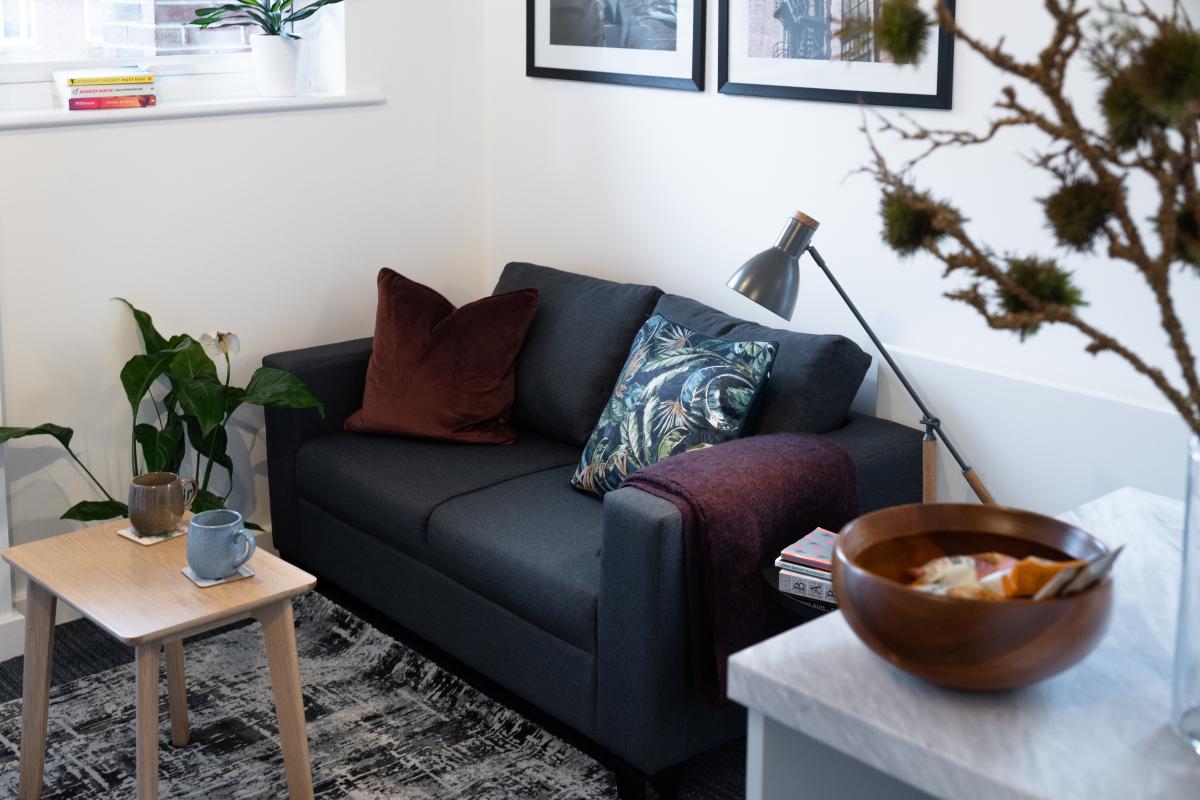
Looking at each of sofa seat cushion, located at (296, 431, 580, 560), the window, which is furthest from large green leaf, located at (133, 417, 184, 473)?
the window

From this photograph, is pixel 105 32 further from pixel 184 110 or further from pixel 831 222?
pixel 831 222

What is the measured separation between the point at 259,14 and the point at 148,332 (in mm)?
992

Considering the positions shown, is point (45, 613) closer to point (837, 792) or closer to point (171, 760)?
point (171, 760)

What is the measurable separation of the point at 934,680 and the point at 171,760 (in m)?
2.04

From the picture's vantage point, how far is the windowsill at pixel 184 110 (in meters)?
3.18

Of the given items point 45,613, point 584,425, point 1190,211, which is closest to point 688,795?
point 584,425

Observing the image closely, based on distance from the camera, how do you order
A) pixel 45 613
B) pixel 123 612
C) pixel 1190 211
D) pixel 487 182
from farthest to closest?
pixel 487 182 < pixel 45 613 < pixel 123 612 < pixel 1190 211

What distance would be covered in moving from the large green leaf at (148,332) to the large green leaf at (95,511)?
1.31 feet

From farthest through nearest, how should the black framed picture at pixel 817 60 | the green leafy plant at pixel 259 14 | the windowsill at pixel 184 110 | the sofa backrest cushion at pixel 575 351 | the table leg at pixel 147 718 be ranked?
1. the green leafy plant at pixel 259 14
2. the sofa backrest cushion at pixel 575 351
3. the windowsill at pixel 184 110
4. the black framed picture at pixel 817 60
5. the table leg at pixel 147 718

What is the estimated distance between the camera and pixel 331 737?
2859 mm

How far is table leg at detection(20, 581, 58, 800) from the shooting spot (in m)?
2.53

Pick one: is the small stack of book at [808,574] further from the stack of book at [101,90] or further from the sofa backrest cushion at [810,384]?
the stack of book at [101,90]

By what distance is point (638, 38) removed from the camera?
361 cm

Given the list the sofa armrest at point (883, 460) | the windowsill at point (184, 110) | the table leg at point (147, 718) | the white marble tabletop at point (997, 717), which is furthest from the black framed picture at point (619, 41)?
the white marble tabletop at point (997, 717)
